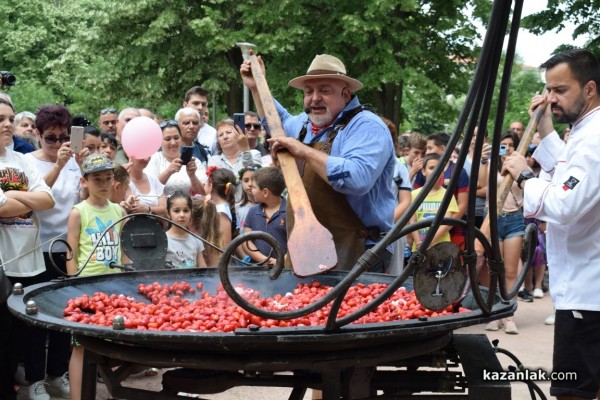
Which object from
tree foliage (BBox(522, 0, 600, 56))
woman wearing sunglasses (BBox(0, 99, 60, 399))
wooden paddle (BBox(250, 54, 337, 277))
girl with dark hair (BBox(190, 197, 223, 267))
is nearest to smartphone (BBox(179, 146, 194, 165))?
girl with dark hair (BBox(190, 197, 223, 267))

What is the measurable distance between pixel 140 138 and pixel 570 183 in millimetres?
3789

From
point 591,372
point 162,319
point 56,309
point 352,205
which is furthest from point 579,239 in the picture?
point 56,309

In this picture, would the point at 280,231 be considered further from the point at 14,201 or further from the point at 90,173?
the point at 14,201

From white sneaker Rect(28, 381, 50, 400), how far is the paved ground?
71mm

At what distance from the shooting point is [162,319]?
3.18 m

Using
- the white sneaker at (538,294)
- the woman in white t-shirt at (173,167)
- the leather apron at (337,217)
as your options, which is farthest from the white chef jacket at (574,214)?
the white sneaker at (538,294)

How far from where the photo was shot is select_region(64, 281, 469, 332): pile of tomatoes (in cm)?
310

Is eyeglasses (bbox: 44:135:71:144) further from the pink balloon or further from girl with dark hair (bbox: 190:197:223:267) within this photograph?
girl with dark hair (bbox: 190:197:223:267)

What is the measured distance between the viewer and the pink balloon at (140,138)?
666 centimetres

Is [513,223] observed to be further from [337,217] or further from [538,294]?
[337,217]

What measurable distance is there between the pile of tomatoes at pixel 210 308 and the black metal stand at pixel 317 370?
14cm

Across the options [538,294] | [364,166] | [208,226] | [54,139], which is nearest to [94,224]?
[54,139]

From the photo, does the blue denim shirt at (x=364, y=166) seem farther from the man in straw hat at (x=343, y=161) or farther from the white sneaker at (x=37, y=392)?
the white sneaker at (x=37, y=392)

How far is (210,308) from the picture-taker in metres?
3.42
